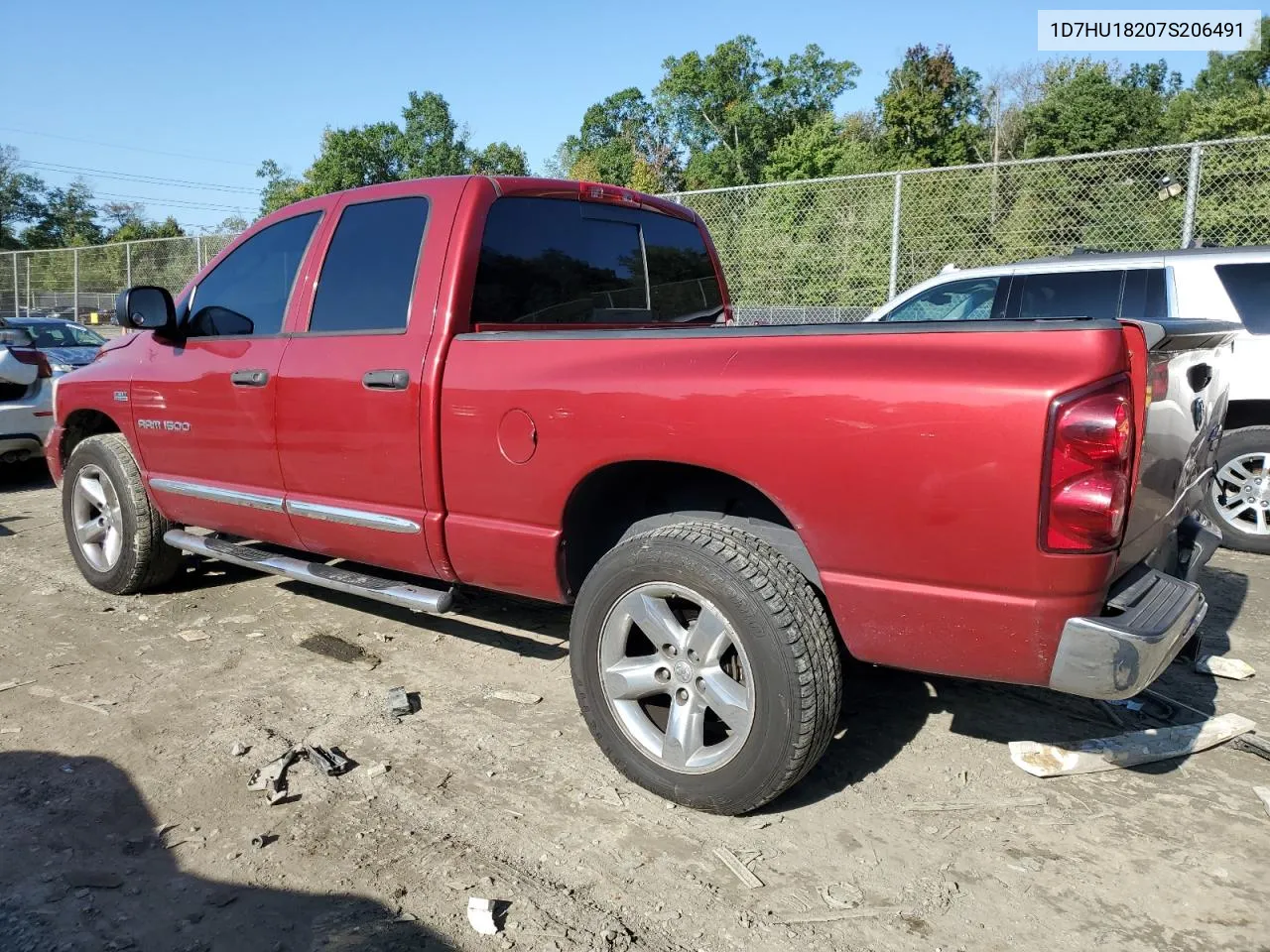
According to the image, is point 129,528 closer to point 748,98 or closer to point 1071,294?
point 1071,294

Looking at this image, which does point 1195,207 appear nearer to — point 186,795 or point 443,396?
point 443,396

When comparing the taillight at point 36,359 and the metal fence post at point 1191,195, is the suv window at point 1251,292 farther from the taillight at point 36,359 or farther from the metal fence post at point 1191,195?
the taillight at point 36,359

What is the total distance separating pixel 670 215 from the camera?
456 centimetres

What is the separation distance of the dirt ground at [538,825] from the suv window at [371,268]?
4.96 feet

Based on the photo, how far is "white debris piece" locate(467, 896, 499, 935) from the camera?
7.61ft

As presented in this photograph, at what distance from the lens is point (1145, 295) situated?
6105 mm

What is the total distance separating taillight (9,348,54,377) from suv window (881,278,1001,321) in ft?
23.7

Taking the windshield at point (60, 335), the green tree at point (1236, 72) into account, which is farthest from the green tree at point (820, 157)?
the windshield at point (60, 335)

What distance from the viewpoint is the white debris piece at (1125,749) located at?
3121 millimetres

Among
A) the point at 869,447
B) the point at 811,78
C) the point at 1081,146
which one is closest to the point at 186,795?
the point at 869,447

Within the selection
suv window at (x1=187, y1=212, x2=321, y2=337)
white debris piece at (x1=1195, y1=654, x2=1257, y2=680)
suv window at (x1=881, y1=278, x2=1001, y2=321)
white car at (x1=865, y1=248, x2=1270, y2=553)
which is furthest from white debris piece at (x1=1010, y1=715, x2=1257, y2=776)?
suv window at (x1=881, y1=278, x2=1001, y2=321)

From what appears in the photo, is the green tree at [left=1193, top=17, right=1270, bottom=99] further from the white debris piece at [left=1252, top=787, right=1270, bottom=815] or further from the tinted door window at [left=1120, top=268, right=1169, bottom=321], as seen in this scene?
the white debris piece at [left=1252, top=787, right=1270, bottom=815]

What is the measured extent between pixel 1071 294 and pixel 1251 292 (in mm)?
1037

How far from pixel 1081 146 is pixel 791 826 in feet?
134
